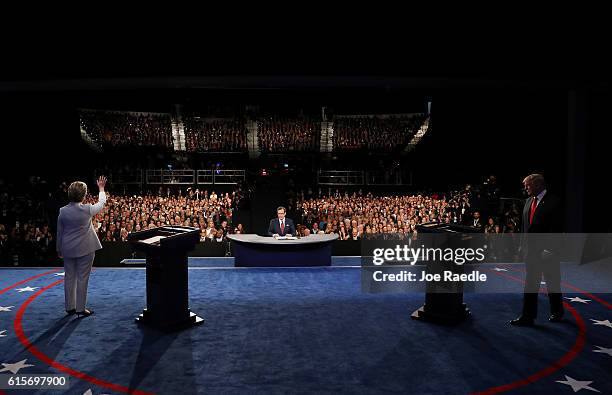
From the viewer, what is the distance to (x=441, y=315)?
4.79 metres

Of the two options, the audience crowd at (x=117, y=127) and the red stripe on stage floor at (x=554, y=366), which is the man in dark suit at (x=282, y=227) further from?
the audience crowd at (x=117, y=127)

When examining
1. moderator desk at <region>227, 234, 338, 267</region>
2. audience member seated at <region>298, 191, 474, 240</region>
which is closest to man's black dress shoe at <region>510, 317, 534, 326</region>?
moderator desk at <region>227, 234, 338, 267</region>

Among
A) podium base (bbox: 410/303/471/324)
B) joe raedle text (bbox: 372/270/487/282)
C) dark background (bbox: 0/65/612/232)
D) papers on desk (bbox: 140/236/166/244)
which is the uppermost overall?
dark background (bbox: 0/65/612/232)

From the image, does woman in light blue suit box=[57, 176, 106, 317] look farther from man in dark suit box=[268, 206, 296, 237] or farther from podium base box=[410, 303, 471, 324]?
podium base box=[410, 303, 471, 324]

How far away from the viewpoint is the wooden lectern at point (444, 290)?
185 inches

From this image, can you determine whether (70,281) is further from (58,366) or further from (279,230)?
(279,230)

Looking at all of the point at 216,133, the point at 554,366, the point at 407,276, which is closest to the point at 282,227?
the point at 407,276

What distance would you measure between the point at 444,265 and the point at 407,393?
1.92m

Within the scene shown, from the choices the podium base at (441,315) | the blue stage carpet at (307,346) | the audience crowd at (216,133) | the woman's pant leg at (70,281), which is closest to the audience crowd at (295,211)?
the blue stage carpet at (307,346)

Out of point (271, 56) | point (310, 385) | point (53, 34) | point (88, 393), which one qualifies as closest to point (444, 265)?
point (310, 385)

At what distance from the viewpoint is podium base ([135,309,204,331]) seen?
4.49 metres

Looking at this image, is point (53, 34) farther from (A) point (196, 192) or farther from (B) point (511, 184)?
(B) point (511, 184)

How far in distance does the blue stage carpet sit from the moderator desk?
1.80 meters

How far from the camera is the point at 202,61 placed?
21.7ft
